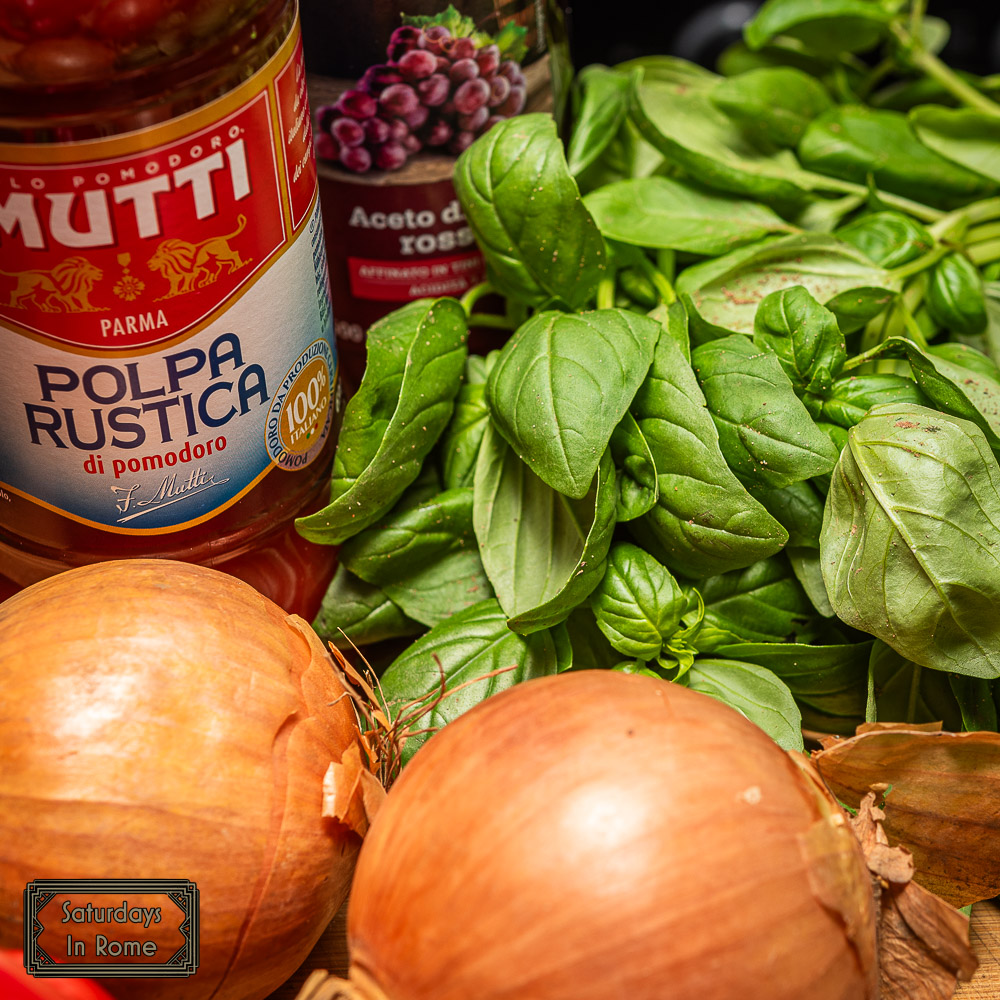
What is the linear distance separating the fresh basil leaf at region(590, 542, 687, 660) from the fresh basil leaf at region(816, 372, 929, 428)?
0.48ft

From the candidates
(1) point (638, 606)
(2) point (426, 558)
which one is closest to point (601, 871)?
(1) point (638, 606)

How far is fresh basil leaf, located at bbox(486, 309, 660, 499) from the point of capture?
0.60 meters

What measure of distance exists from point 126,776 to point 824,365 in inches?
18.5

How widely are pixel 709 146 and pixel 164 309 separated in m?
0.49

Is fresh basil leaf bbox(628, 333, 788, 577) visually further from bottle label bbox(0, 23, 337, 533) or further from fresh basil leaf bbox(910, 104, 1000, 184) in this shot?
fresh basil leaf bbox(910, 104, 1000, 184)

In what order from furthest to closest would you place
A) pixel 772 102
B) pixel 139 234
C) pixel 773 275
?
pixel 772 102, pixel 773 275, pixel 139 234

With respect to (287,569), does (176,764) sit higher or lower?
higher

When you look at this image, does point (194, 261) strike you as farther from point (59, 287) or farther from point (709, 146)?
point (709, 146)

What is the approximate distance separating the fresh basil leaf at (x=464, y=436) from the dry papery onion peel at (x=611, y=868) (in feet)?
0.82

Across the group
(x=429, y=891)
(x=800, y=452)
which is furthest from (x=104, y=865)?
(x=800, y=452)

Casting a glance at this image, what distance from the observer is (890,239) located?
80 centimetres

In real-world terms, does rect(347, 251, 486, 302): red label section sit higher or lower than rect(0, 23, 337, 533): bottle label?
lower

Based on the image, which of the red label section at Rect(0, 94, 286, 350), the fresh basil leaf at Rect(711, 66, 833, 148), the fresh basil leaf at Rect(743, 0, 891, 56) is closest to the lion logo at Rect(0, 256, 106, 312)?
the red label section at Rect(0, 94, 286, 350)

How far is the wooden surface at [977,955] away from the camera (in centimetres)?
61
